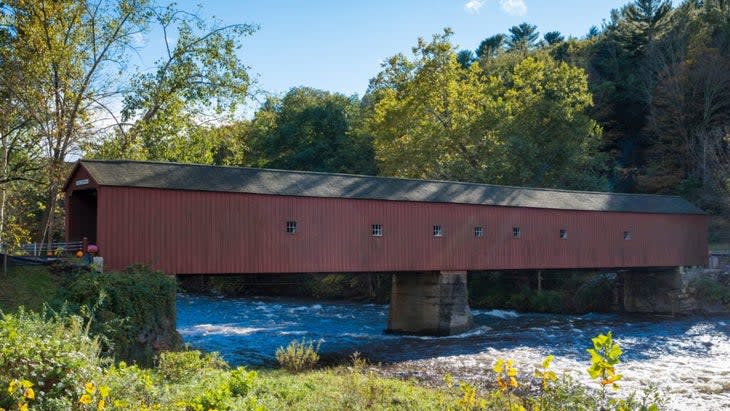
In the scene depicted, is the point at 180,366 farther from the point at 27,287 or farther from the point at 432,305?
the point at 432,305

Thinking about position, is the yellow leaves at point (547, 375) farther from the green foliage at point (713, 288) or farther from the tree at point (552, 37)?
the tree at point (552, 37)

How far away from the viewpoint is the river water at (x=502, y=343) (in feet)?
49.5

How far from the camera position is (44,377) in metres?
6.95

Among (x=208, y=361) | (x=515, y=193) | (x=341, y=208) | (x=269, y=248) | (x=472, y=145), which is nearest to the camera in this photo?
(x=208, y=361)

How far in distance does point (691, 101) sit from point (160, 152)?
29195 millimetres

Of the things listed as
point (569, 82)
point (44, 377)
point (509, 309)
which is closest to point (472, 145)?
point (569, 82)

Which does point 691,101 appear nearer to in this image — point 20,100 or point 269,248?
point 269,248

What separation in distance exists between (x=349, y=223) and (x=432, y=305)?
4.37m

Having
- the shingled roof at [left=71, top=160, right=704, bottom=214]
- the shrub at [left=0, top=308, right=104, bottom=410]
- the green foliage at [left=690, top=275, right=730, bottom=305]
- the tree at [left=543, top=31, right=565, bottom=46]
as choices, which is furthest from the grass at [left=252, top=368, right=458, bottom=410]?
the tree at [left=543, top=31, right=565, bottom=46]

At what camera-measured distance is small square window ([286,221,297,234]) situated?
1855cm

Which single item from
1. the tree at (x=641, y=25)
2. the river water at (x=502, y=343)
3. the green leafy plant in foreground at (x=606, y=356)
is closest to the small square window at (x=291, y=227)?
the river water at (x=502, y=343)

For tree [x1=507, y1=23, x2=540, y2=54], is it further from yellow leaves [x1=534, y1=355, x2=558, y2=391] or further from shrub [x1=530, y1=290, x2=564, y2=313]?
yellow leaves [x1=534, y1=355, x2=558, y2=391]

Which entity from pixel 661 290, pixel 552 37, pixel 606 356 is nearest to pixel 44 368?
pixel 606 356

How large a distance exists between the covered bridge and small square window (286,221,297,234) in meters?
0.03
